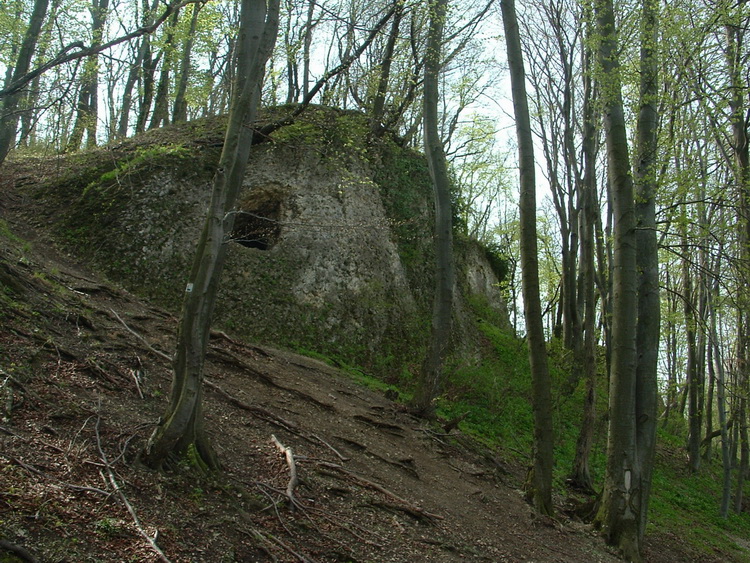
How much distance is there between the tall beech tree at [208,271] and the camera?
195 inches

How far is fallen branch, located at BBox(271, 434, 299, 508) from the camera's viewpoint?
5309mm

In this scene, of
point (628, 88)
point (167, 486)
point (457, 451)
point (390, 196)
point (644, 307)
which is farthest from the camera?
point (390, 196)

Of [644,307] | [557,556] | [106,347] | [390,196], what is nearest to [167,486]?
[106,347]

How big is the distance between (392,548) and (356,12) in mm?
19043

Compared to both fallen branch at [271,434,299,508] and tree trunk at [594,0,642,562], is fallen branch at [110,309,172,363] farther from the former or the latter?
tree trunk at [594,0,642,562]

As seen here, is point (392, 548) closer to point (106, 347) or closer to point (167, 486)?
point (167, 486)

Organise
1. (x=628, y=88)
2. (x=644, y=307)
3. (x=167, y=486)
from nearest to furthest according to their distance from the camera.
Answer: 1. (x=167, y=486)
2. (x=644, y=307)
3. (x=628, y=88)

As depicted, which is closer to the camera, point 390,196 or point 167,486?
point 167,486

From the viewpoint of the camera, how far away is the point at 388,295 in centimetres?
1558

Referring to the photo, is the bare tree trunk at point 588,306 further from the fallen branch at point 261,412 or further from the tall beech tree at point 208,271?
the tall beech tree at point 208,271

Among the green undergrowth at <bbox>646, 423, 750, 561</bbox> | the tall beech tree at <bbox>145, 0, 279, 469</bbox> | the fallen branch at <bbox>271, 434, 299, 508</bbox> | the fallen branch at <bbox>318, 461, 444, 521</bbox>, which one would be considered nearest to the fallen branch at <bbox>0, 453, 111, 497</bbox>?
the tall beech tree at <bbox>145, 0, 279, 469</bbox>

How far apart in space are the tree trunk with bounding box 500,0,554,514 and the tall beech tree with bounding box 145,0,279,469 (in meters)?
4.50

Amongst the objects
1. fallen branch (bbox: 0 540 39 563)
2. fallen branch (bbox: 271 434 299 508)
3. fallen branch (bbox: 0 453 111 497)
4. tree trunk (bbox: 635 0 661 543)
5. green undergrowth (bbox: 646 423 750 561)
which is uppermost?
tree trunk (bbox: 635 0 661 543)

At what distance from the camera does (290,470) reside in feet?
19.0
